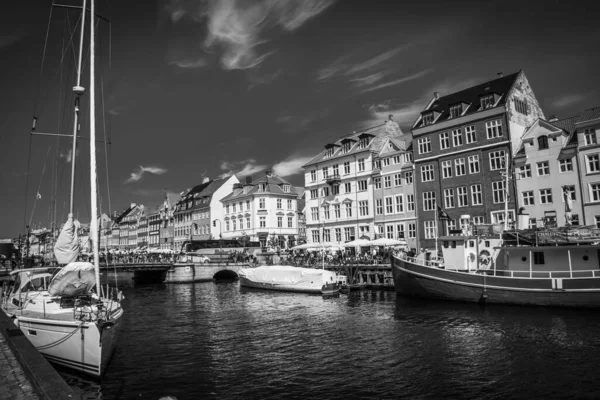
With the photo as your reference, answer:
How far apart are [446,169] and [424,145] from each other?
4617mm

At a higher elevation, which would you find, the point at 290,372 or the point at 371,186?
the point at 371,186

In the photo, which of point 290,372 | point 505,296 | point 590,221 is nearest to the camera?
point 290,372

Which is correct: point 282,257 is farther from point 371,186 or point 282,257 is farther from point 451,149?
point 451,149

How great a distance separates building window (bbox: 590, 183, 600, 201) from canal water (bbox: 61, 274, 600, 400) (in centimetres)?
1669

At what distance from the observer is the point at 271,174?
87.5 m

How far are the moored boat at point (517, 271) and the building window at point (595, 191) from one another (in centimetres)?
1284

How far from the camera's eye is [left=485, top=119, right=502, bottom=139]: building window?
46250mm

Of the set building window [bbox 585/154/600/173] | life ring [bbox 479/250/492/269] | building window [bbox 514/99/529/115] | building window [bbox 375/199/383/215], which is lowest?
life ring [bbox 479/250/492/269]

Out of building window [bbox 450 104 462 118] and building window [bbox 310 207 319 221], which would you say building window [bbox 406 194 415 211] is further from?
building window [bbox 310 207 319 221]

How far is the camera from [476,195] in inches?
1885

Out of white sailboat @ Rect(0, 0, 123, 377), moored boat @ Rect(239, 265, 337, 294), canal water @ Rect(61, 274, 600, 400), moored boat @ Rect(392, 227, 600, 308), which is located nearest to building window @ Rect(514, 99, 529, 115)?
moored boat @ Rect(392, 227, 600, 308)

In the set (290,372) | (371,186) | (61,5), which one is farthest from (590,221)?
(61,5)

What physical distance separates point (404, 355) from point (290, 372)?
18.1 feet

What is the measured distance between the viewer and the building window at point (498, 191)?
45.7 metres
